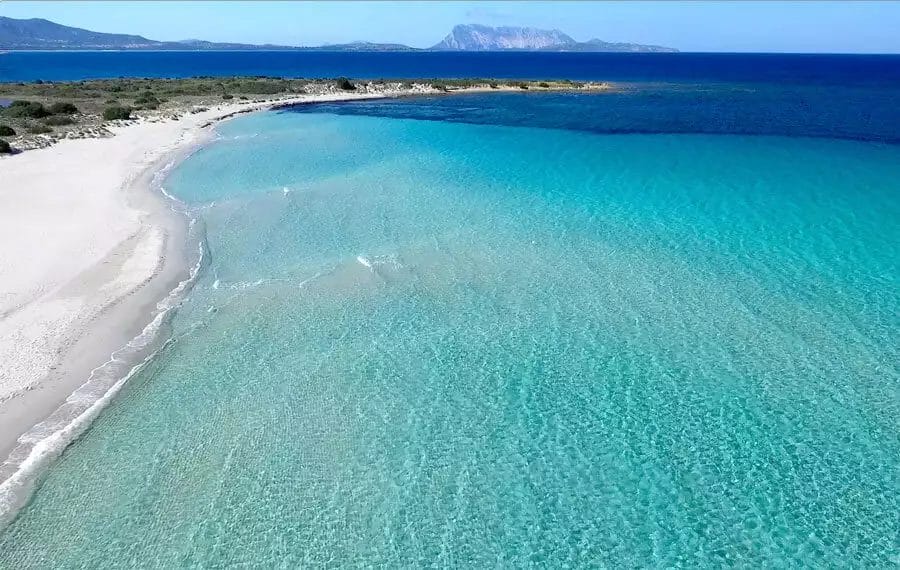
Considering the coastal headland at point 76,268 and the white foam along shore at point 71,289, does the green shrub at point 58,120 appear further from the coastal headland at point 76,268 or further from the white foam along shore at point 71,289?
the white foam along shore at point 71,289

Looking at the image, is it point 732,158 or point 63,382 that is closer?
point 63,382

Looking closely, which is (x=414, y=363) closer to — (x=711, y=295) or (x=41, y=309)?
(x=711, y=295)

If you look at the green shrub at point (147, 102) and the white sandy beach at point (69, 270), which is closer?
the white sandy beach at point (69, 270)

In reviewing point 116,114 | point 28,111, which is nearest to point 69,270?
point 116,114

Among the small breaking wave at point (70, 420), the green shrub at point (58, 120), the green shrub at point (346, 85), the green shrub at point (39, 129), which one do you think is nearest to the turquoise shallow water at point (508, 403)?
the small breaking wave at point (70, 420)

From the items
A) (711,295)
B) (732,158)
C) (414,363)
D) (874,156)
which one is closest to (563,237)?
(711,295)

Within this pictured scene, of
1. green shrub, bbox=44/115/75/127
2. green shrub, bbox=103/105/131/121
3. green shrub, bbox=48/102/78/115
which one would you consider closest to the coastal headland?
green shrub, bbox=44/115/75/127

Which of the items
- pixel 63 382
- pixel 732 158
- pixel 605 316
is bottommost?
pixel 63 382
